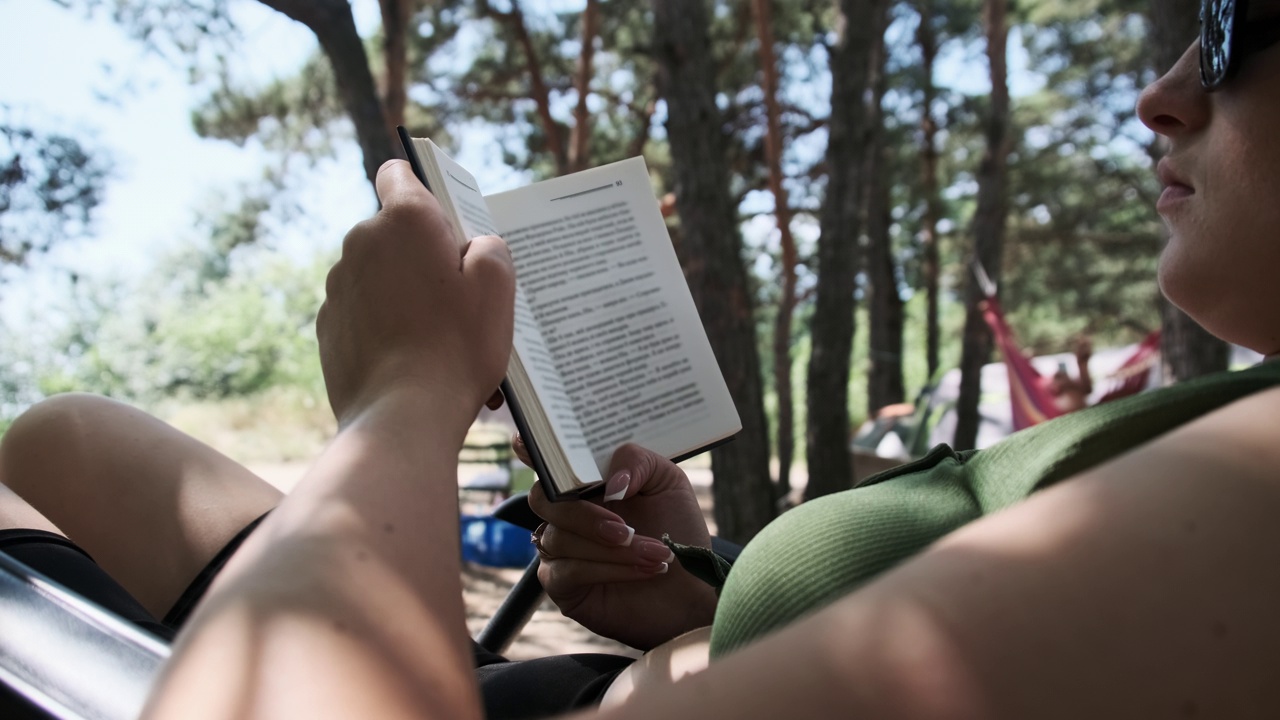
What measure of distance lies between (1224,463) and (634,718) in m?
0.33

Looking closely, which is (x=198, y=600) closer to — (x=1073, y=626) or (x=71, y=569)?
(x=71, y=569)

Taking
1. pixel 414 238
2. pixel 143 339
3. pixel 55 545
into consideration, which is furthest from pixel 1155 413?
pixel 143 339

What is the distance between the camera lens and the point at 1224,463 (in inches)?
19.1

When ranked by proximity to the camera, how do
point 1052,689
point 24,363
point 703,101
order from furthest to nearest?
point 24,363, point 703,101, point 1052,689

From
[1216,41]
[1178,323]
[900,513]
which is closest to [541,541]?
[900,513]

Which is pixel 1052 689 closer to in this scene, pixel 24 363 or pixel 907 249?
pixel 24 363

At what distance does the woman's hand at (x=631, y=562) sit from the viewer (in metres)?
1.26

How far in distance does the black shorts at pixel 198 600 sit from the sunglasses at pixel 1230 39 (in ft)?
3.02

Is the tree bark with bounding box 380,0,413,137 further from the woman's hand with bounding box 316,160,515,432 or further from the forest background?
the woman's hand with bounding box 316,160,515,432

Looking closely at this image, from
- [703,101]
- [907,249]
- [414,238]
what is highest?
[703,101]

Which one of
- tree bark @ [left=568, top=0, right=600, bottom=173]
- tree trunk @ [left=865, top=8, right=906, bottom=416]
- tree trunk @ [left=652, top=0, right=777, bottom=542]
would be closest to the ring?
tree trunk @ [left=652, top=0, right=777, bottom=542]

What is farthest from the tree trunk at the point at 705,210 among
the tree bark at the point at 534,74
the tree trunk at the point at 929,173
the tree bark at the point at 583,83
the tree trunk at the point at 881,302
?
the tree trunk at the point at 929,173

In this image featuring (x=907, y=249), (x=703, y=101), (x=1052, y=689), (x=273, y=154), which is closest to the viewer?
(x=1052, y=689)

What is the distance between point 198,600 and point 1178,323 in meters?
4.78
